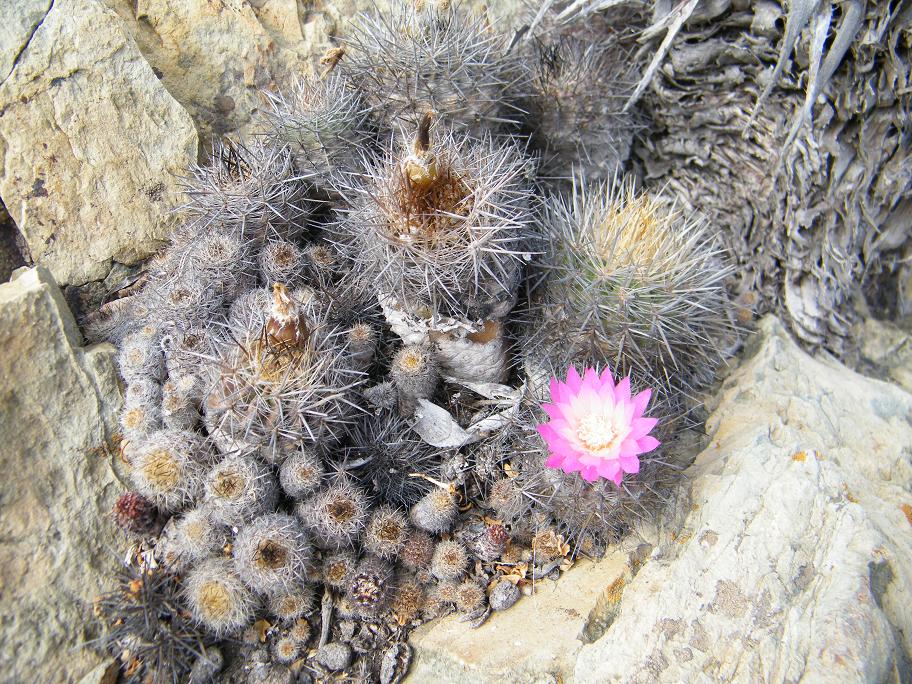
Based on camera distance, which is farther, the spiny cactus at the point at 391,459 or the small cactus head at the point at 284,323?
the spiny cactus at the point at 391,459

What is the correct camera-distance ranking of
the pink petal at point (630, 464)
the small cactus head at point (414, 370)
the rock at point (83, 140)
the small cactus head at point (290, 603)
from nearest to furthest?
the pink petal at point (630, 464)
the small cactus head at point (290, 603)
the small cactus head at point (414, 370)
the rock at point (83, 140)

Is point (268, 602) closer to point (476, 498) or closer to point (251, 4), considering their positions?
point (476, 498)

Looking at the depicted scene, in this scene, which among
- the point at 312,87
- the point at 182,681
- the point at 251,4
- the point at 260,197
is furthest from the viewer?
the point at 251,4

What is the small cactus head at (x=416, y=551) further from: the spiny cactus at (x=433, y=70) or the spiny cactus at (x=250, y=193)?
the spiny cactus at (x=433, y=70)

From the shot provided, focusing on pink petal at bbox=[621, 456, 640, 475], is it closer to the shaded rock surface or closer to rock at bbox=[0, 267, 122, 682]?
the shaded rock surface

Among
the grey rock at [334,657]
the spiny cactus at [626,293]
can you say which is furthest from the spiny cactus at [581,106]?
the grey rock at [334,657]

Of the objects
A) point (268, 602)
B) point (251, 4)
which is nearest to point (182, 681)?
point (268, 602)

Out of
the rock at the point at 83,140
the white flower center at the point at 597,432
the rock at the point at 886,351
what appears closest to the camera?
the white flower center at the point at 597,432
